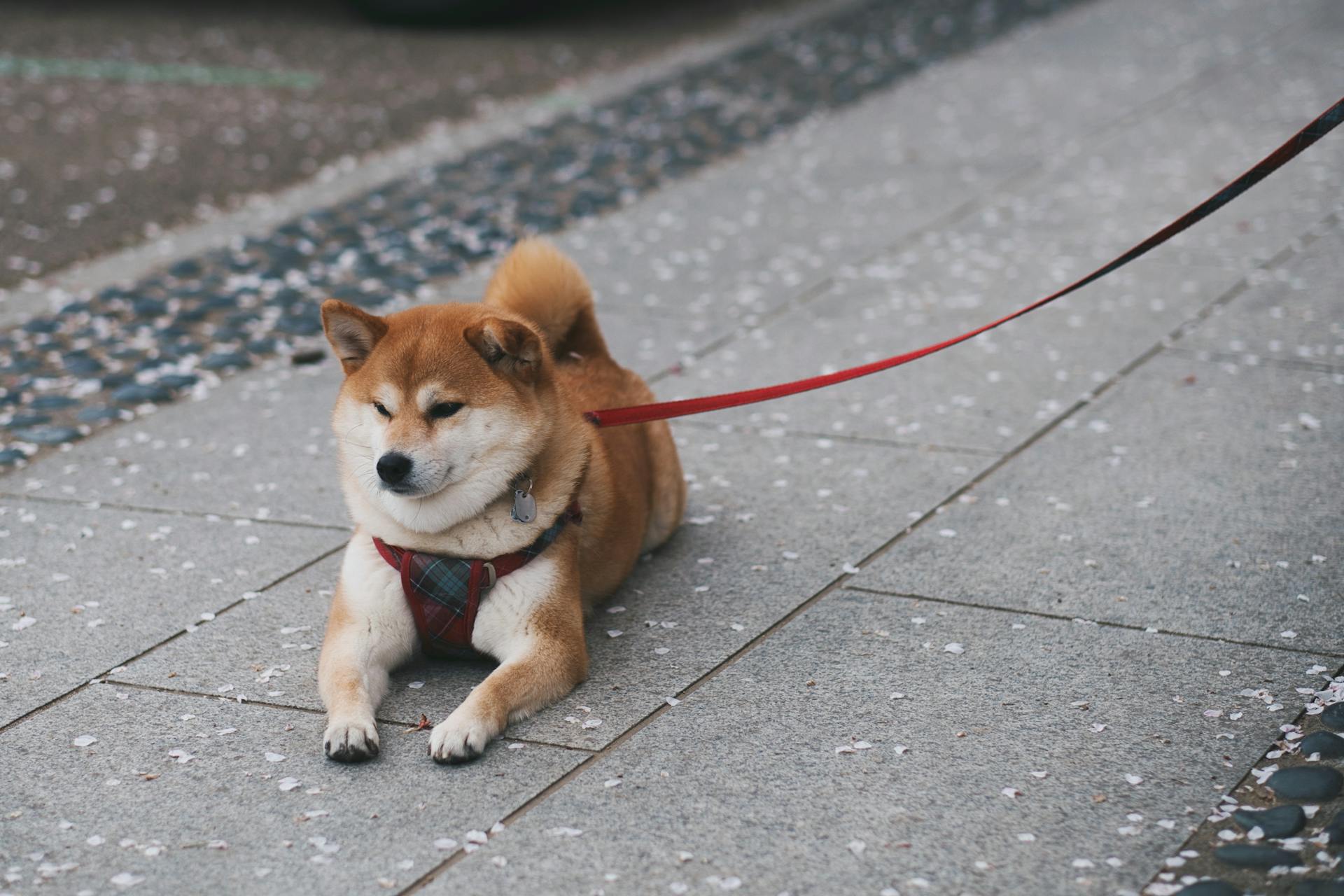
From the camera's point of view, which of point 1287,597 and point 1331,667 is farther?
point 1287,597

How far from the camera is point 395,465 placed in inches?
140

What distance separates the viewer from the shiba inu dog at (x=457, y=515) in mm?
3605

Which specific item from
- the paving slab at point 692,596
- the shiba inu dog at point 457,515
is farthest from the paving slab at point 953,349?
the shiba inu dog at point 457,515

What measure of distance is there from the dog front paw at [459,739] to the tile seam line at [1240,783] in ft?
4.75

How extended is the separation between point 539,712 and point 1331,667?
6.48ft

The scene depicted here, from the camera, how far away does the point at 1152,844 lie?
3.12 metres

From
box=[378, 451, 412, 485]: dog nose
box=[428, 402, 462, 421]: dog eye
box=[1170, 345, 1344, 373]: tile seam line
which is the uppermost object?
box=[428, 402, 462, 421]: dog eye

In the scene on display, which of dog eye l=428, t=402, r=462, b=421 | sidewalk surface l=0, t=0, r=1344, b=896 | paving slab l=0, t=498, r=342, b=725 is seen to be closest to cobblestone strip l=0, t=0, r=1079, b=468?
sidewalk surface l=0, t=0, r=1344, b=896

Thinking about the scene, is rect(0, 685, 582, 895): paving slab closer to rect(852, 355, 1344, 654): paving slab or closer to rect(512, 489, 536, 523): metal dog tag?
rect(512, 489, 536, 523): metal dog tag

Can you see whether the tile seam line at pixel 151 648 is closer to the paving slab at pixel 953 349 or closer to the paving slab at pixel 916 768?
the paving slab at pixel 916 768

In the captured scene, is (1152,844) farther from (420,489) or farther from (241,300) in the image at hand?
(241,300)

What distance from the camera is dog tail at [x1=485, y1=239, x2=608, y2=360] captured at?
14.7 feet

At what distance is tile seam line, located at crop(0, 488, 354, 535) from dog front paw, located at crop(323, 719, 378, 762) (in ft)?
4.83

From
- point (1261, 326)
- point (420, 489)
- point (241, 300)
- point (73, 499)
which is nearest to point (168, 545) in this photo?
point (73, 499)
